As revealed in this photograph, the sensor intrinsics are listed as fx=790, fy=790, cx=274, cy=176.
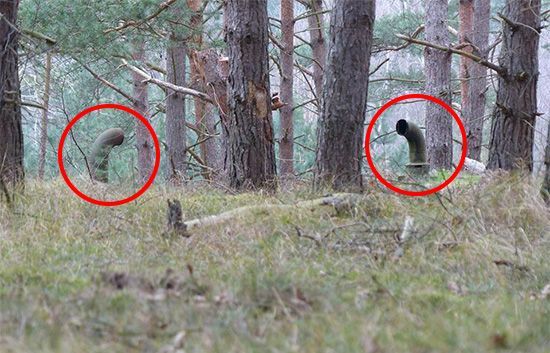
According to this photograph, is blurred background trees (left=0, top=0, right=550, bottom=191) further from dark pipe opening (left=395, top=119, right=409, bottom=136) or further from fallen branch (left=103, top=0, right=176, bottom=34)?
dark pipe opening (left=395, top=119, right=409, bottom=136)

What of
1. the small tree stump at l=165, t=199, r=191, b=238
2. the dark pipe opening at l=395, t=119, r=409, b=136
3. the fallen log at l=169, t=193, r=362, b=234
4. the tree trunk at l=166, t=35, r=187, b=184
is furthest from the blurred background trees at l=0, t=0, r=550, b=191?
the small tree stump at l=165, t=199, r=191, b=238

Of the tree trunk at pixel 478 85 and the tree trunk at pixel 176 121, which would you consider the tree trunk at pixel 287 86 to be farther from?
the tree trunk at pixel 478 85

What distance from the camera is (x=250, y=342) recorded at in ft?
11.1

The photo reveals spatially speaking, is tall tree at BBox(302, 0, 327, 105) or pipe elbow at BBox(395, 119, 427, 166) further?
tall tree at BBox(302, 0, 327, 105)

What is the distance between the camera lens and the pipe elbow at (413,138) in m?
8.77

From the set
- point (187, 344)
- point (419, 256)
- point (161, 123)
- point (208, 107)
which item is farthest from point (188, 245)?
point (161, 123)

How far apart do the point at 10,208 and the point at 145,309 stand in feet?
12.3

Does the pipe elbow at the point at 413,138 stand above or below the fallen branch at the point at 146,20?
below

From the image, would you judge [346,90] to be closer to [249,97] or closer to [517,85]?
[249,97]

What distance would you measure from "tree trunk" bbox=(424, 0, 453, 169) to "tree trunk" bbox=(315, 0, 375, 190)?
6324 mm

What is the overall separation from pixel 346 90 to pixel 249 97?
1.39m

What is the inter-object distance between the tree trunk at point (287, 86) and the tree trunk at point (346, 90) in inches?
290

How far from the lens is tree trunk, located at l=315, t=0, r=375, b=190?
8828 millimetres

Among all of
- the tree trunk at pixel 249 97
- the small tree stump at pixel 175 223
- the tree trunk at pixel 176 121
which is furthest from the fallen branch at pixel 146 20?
the small tree stump at pixel 175 223
